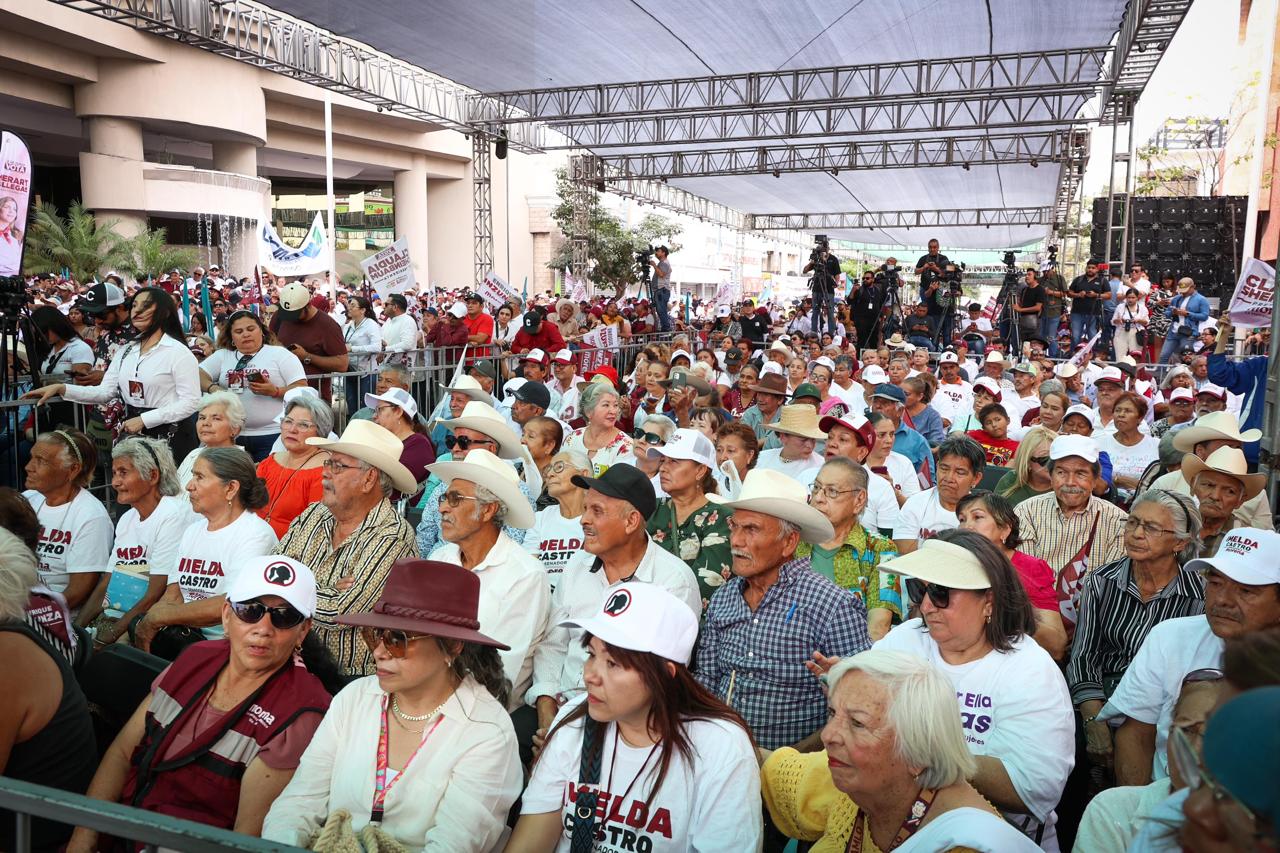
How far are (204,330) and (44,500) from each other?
943 centimetres

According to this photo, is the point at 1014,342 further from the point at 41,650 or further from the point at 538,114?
the point at 41,650

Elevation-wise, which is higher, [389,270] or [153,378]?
[389,270]

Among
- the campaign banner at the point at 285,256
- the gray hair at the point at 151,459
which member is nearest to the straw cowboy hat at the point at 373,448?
the gray hair at the point at 151,459

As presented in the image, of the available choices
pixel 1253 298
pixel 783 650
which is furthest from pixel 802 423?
pixel 1253 298

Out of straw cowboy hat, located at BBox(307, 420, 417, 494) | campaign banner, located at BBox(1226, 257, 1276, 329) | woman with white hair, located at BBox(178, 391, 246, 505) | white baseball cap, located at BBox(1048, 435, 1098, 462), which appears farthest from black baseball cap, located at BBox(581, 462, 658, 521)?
campaign banner, located at BBox(1226, 257, 1276, 329)

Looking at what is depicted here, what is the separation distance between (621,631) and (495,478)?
1472mm

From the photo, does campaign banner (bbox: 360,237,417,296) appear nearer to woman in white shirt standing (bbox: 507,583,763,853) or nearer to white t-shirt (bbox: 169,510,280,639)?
white t-shirt (bbox: 169,510,280,639)

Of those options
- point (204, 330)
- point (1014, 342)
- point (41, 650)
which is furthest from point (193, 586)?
point (1014, 342)

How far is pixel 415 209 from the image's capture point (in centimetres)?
3641

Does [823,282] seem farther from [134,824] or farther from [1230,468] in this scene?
[134,824]

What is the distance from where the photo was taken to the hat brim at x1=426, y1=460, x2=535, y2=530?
12.6 ft

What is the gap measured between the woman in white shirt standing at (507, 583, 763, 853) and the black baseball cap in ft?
4.04

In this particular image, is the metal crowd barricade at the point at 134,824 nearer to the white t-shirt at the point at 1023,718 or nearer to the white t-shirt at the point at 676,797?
the white t-shirt at the point at 676,797

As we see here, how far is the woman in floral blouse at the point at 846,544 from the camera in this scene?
4.35m
